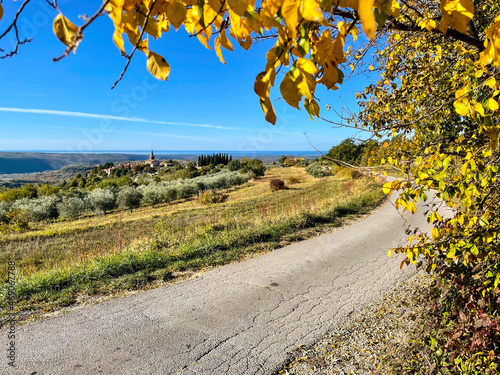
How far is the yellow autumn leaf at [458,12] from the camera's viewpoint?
2.08ft

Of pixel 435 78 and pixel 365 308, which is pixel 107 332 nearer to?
pixel 365 308

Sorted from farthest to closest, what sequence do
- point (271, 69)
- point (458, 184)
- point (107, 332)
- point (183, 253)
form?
point (183, 253)
point (107, 332)
point (458, 184)
point (271, 69)

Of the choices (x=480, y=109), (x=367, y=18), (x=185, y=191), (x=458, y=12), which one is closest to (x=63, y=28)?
(x=367, y=18)

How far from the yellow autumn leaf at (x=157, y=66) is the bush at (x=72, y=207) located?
28.7 meters

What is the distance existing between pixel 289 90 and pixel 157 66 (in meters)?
0.34

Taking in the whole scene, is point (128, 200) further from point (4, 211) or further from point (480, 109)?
point (480, 109)

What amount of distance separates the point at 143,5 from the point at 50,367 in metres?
3.53

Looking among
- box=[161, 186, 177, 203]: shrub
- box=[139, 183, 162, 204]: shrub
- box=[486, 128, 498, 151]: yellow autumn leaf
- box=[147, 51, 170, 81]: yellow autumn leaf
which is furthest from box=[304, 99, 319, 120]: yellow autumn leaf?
box=[139, 183, 162, 204]: shrub

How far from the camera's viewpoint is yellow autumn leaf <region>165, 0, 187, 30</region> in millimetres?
618

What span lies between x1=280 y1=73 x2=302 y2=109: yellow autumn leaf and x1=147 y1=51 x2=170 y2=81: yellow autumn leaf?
31cm

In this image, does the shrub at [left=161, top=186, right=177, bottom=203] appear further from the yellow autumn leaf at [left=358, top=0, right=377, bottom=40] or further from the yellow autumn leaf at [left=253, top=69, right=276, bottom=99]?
the yellow autumn leaf at [left=358, top=0, right=377, bottom=40]

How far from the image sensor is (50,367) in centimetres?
272

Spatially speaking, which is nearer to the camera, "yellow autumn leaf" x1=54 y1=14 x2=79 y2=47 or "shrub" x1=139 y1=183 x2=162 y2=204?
"yellow autumn leaf" x1=54 y1=14 x2=79 y2=47

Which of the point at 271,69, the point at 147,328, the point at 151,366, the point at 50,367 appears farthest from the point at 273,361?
the point at 271,69
